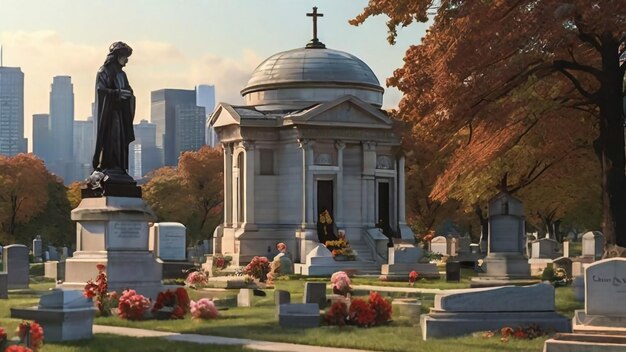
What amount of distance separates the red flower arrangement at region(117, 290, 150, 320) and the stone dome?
32.4 metres

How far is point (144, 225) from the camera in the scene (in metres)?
26.4

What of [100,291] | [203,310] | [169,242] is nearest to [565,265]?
[169,242]

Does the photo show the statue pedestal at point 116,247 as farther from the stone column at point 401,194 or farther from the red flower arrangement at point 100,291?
the stone column at point 401,194

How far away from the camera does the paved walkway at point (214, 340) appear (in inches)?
741

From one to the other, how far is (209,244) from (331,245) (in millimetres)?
29147

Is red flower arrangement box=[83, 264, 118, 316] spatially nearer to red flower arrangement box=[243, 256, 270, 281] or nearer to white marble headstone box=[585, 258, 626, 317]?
white marble headstone box=[585, 258, 626, 317]

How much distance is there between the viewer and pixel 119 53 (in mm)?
26812

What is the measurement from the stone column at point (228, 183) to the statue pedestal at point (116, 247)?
28.9 metres

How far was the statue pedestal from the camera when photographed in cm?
2575

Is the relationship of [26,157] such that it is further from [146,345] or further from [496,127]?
[146,345]

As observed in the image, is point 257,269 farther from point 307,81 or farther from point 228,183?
point 307,81

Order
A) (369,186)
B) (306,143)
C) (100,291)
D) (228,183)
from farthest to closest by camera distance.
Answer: (228,183), (369,186), (306,143), (100,291)

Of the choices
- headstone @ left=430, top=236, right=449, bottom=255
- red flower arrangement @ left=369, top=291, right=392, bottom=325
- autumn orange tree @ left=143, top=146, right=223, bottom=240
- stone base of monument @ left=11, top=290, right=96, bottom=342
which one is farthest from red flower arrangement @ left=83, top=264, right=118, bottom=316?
autumn orange tree @ left=143, top=146, right=223, bottom=240

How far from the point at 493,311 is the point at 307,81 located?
3537 cm
